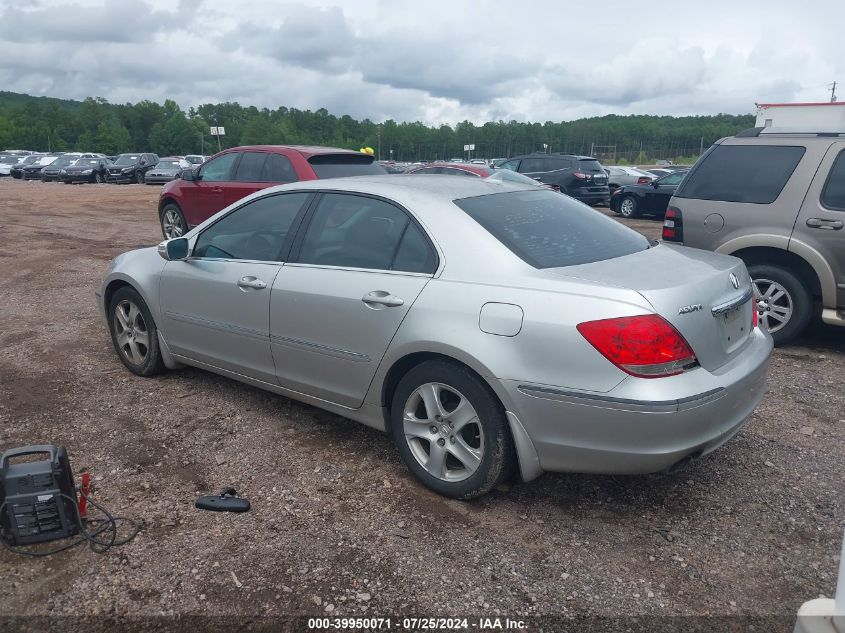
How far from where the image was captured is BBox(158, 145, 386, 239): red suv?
28.9 ft

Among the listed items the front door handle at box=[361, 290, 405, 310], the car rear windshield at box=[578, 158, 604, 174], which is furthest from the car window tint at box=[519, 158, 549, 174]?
the front door handle at box=[361, 290, 405, 310]

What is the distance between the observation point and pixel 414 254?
3.47m

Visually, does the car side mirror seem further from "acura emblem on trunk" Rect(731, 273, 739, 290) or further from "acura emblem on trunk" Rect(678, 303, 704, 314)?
"acura emblem on trunk" Rect(731, 273, 739, 290)

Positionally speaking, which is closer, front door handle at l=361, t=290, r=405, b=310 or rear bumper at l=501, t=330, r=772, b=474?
rear bumper at l=501, t=330, r=772, b=474

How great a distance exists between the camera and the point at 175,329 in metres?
4.66

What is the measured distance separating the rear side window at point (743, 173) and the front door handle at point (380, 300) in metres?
3.98

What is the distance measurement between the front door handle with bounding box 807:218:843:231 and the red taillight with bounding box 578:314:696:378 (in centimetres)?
352

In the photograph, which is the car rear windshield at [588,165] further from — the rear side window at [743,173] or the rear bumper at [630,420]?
the rear bumper at [630,420]

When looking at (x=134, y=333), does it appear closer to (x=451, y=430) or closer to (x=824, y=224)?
(x=451, y=430)

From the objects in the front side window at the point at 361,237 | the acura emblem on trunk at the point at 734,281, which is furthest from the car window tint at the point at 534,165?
the acura emblem on trunk at the point at 734,281

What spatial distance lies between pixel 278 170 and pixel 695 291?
6966 mm

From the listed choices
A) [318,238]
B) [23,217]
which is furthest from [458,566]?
[23,217]

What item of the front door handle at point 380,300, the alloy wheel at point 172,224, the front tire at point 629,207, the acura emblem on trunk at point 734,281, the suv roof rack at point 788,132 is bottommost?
the front tire at point 629,207

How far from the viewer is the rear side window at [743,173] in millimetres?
5824
